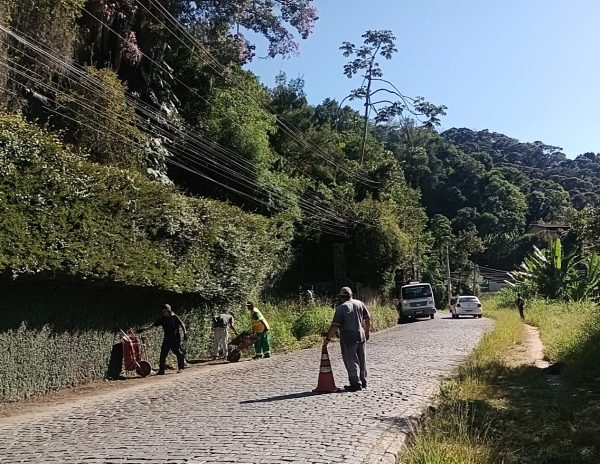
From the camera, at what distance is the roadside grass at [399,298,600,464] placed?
752 cm

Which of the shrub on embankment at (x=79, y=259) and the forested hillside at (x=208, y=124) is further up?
the forested hillside at (x=208, y=124)

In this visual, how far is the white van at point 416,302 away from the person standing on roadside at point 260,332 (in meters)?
23.4

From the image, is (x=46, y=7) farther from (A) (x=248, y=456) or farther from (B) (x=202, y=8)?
(A) (x=248, y=456)

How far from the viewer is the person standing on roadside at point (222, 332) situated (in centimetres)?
2031

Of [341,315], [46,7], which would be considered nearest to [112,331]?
[341,315]

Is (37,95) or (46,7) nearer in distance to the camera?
(46,7)

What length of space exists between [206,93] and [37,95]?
42.6 ft

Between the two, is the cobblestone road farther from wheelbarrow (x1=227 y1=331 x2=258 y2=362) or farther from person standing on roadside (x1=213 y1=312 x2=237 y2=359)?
person standing on roadside (x1=213 y1=312 x2=237 y2=359)

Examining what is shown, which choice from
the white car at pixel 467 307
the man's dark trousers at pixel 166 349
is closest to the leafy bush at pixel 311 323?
the man's dark trousers at pixel 166 349

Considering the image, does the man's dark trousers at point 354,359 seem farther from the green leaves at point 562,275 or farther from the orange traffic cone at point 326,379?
the green leaves at point 562,275

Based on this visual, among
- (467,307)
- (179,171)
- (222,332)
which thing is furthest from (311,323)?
(467,307)

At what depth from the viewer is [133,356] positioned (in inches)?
655

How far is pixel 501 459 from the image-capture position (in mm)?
7352

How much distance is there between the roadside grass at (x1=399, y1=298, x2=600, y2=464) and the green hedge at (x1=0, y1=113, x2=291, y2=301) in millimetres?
8099
